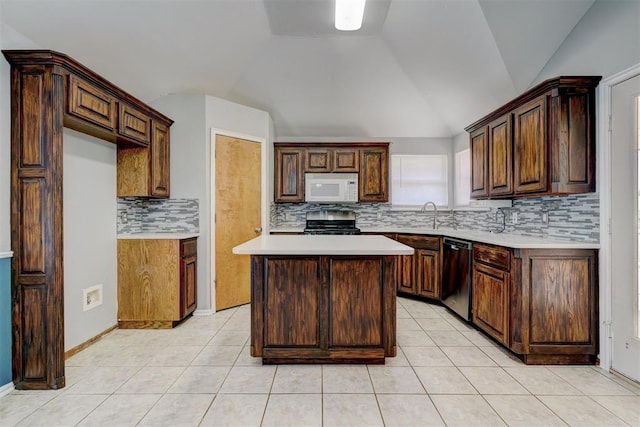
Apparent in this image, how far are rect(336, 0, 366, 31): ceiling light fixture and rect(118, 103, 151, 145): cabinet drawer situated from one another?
2004 millimetres

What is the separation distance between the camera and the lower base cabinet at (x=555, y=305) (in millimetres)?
2428

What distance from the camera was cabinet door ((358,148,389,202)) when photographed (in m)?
4.92

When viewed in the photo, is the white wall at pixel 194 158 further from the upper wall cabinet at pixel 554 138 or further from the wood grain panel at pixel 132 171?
the upper wall cabinet at pixel 554 138

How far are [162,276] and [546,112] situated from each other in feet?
12.1

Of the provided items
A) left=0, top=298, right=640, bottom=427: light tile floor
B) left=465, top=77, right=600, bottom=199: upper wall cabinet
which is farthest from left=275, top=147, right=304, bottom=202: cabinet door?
left=465, top=77, right=600, bottom=199: upper wall cabinet

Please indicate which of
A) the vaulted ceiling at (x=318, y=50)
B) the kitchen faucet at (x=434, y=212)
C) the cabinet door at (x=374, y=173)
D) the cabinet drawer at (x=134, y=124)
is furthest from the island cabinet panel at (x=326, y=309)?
the kitchen faucet at (x=434, y=212)

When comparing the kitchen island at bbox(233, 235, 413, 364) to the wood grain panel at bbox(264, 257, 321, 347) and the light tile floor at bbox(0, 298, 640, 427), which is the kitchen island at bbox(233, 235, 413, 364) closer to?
the wood grain panel at bbox(264, 257, 321, 347)

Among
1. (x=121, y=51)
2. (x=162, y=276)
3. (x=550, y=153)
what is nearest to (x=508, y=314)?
(x=550, y=153)

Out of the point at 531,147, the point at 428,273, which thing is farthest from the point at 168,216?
the point at 531,147

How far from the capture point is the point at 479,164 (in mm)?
3588

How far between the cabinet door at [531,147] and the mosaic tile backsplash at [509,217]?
342 millimetres

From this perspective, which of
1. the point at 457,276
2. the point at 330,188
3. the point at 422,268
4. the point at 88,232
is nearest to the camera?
the point at 88,232

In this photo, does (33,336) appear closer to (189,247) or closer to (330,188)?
(189,247)

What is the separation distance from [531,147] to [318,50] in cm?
252
